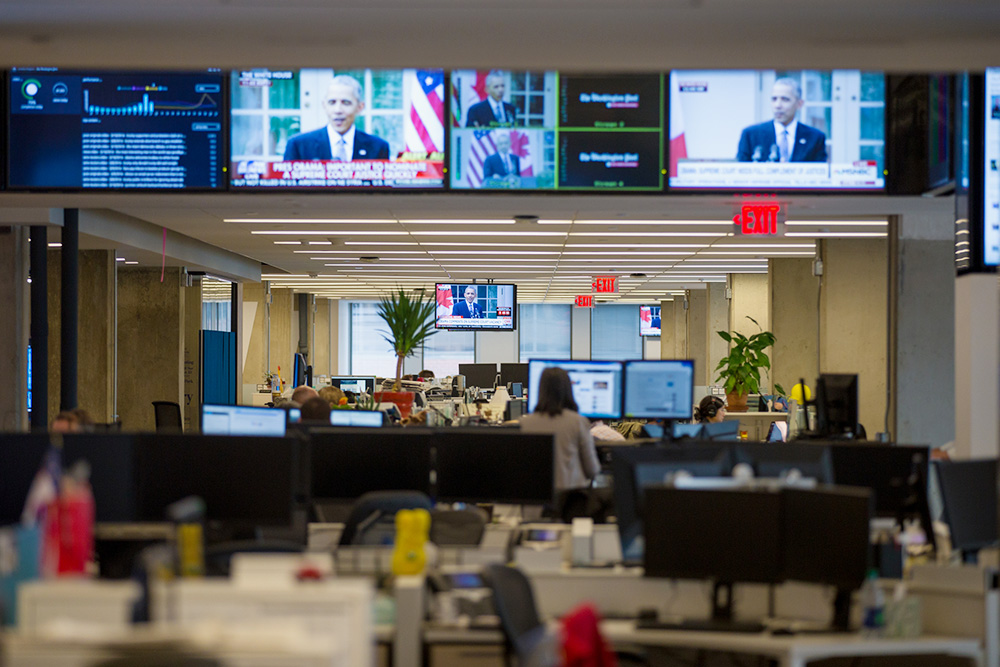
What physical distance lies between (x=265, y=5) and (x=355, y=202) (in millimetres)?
3401

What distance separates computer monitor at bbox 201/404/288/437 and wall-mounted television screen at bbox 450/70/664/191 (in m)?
1.91

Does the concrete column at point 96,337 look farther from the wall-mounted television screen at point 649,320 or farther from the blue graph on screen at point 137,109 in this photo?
the wall-mounted television screen at point 649,320

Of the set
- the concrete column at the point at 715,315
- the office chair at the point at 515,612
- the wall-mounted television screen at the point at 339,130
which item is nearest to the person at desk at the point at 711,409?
the wall-mounted television screen at the point at 339,130

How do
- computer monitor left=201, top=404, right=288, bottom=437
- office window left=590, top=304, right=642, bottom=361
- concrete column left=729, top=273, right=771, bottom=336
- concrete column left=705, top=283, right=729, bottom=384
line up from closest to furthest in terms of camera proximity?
computer monitor left=201, top=404, right=288, bottom=437 < concrete column left=729, top=273, right=771, bottom=336 < concrete column left=705, top=283, right=729, bottom=384 < office window left=590, top=304, right=642, bottom=361

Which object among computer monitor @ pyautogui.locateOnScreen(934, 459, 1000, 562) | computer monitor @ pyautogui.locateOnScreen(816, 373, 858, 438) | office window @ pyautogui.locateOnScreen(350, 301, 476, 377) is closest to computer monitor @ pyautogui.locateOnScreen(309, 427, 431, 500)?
computer monitor @ pyautogui.locateOnScreen(934, 459, 1000, 562)

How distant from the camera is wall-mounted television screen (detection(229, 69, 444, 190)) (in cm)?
640

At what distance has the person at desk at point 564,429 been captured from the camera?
5.27m

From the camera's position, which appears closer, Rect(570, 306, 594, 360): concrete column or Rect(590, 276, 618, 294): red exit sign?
Rect(590, 276, 618, 294): red exit sign

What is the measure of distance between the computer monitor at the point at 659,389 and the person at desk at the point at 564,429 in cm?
99

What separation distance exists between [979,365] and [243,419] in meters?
3.81

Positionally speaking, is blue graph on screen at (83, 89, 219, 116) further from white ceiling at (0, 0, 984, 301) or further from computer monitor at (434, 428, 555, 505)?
computer monitor at (434, 428, 555, 505)

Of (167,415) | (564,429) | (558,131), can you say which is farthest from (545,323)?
(564,429)

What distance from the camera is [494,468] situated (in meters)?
4.68

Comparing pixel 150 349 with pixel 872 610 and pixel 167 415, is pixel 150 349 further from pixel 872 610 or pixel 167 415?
pixel 872 610
